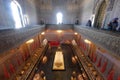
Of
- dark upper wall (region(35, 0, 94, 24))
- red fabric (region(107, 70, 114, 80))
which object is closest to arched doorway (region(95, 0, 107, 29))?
red fabric (region(107, 70, 114, 80))

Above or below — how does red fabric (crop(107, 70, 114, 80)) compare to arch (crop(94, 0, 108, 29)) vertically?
below

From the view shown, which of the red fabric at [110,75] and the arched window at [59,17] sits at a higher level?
the arched window at [59,17]

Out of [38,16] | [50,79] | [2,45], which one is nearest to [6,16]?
[2,45]

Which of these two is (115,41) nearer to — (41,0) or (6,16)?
(6,16)

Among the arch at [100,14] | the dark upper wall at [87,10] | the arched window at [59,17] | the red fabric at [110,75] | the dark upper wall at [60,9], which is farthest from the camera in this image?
the arched window at [59,17]

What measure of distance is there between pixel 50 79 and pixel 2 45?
12.4 ft

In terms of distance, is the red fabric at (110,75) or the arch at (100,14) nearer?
the red fabric at (110,75)

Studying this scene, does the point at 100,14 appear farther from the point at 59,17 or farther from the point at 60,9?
the point at 59,17

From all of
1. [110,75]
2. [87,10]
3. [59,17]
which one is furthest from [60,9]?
[110,75]

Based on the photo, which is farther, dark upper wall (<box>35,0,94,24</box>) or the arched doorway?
dark upper wall (<box>35,0,94,24</box>)

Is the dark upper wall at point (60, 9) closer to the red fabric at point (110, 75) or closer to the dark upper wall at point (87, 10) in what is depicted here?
the dark upper wall at point (87, 10)

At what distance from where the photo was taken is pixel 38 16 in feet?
63.2

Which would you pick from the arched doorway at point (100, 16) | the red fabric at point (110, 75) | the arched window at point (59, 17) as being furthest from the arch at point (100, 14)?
the arched window at point (59, 17)

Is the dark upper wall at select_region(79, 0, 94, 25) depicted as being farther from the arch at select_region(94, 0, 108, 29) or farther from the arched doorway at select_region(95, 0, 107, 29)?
the arched doorway at select_region(95, 0, 107, 29)
